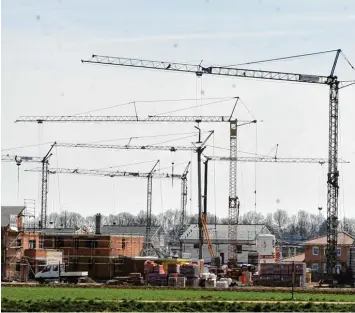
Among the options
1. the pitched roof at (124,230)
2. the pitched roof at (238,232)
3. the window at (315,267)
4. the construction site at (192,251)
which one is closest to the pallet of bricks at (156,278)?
the construction site at (192,251)

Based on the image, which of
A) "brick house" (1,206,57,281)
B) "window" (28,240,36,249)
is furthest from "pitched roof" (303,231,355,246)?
"brick house" (1,206,57,281)

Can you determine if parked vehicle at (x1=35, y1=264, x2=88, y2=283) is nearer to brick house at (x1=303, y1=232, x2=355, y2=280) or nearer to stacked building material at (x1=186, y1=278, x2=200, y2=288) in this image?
stacked building material at (x1=186, y1=278, x2=200, y2=288)

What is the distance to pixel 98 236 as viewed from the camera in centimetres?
9206

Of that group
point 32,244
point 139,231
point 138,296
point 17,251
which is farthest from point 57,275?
point 139,231

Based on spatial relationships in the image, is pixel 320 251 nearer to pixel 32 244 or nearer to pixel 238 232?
pixel 238 232

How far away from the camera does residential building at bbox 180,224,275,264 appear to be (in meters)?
127

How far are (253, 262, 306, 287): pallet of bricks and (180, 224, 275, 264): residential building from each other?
5043 cm

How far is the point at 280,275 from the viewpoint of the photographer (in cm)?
7288

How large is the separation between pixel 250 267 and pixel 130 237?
1709 cm

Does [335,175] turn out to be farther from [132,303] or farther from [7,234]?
[132,303]

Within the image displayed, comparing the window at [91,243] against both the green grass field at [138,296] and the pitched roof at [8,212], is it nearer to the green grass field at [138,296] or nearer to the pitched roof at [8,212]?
the pitched roof at [8,212]

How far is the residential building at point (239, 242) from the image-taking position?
418ft

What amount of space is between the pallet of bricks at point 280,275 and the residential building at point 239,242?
50431 millimetres

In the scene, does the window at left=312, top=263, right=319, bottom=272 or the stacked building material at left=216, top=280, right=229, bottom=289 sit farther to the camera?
the window at left=312, top=263, right=319, bottom=272
